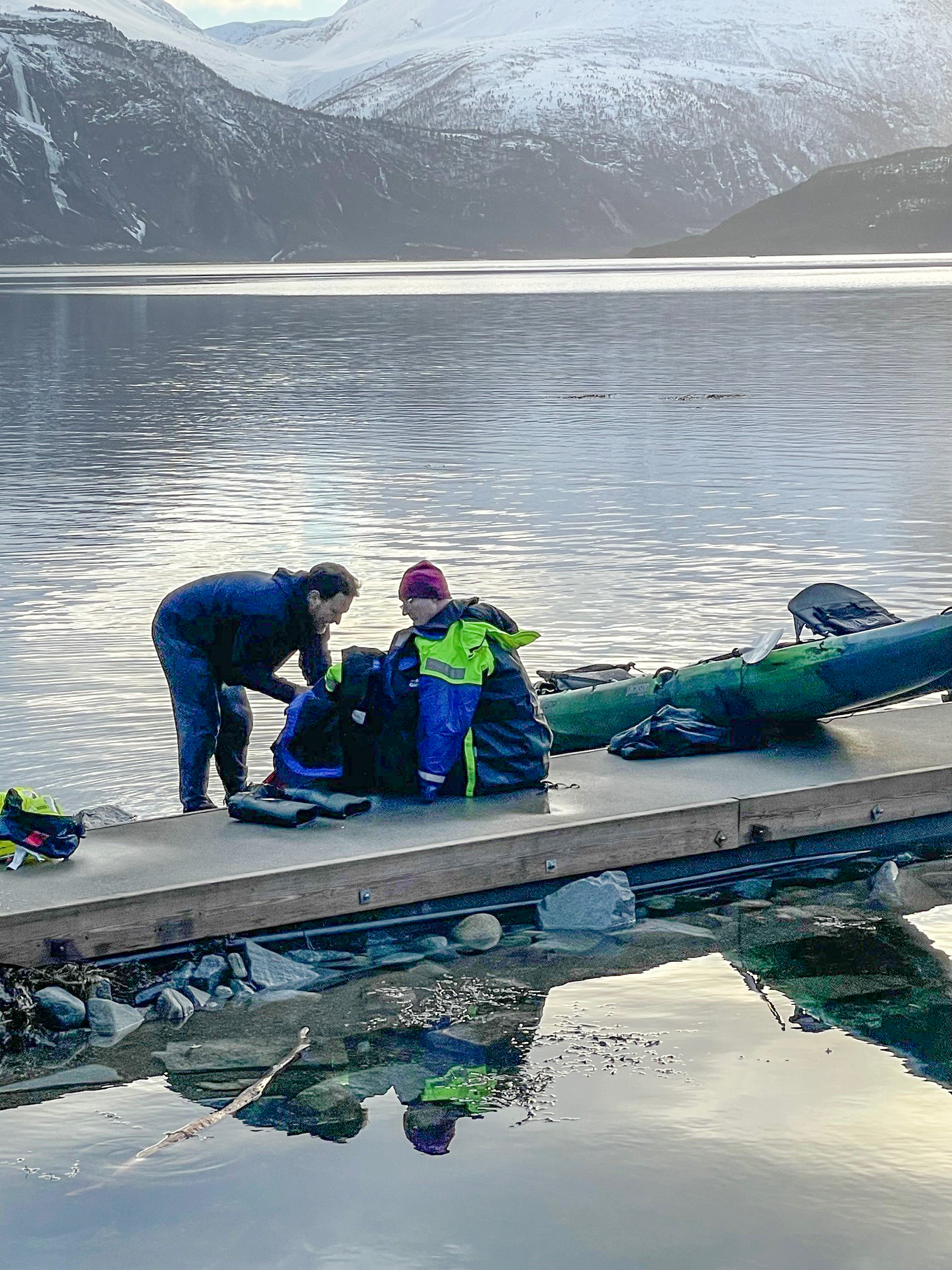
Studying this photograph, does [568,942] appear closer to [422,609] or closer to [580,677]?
[422,609]

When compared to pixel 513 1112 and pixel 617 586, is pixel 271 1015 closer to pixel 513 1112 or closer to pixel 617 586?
pixel 513 1112

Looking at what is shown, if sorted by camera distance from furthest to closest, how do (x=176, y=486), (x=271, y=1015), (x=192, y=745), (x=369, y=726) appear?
(x=176, y=486), (x=192, y=745), (x=369, y=726), (x=271, y=1015)

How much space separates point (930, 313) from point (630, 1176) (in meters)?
66.5

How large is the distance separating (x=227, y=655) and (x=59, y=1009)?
2610 mm

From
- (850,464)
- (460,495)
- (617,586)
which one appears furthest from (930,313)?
(617,586)

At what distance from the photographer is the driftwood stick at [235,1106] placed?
19.2 feet

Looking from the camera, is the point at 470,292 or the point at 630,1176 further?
the point at 470,292

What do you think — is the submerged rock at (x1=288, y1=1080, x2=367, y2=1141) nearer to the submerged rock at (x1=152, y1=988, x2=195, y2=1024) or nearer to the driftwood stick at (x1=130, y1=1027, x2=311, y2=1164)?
the driftwood stick at (x1=130, y1=1027, x2=311, y2=1164)

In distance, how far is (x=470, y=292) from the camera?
11200cm

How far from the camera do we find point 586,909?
7.98 metres

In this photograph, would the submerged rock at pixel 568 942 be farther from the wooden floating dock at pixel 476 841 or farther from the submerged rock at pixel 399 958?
the submerged rock at pixel 399 958

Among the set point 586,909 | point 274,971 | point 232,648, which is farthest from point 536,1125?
point 232,648

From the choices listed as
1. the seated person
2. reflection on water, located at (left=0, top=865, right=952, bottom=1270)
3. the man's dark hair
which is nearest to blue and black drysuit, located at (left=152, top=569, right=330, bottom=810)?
the man's dark hair

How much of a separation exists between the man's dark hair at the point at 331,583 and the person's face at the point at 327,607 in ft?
0.06
